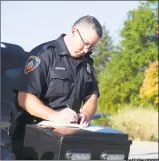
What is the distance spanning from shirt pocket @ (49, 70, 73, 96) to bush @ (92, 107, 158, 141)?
30.1 ft

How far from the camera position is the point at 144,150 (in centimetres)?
823

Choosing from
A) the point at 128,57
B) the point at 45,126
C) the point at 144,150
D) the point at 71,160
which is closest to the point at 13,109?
the point at 45,126

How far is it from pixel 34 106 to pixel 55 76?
20 cm

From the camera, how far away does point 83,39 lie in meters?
1.91

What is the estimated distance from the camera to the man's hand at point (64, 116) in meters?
1.80

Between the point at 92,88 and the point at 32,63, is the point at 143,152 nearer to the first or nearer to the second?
the point at 92,88

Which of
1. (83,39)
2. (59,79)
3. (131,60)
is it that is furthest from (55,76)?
(131,60)

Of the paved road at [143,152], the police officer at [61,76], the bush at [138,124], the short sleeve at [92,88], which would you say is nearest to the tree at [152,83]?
the bush at [138,124]

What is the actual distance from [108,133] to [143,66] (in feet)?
59.2

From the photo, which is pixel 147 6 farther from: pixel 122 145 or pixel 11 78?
pixel 122 145

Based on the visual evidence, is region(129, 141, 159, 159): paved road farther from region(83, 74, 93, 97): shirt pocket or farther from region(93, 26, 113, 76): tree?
region(93, 26, 113, 76): tree

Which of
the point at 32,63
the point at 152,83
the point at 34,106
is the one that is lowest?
the point at 152,83

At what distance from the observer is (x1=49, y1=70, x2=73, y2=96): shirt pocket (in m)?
1.91

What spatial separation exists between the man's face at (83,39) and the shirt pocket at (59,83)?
0.14m
